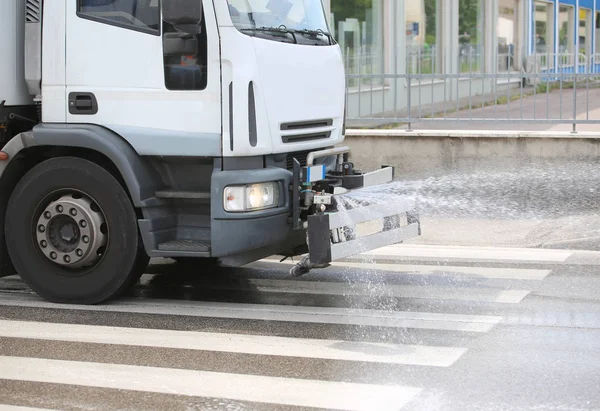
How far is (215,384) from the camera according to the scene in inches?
225

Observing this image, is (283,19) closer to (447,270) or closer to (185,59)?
(185,59)

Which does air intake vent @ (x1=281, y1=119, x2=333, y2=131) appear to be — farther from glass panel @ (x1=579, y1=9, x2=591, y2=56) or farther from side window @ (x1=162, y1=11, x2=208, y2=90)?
glass panel @ (x1=579, y1=9, x2=591, y2=56)

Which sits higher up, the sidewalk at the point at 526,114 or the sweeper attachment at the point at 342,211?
the sidewalk at the point at 526,114

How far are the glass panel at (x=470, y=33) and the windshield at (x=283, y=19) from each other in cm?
1577

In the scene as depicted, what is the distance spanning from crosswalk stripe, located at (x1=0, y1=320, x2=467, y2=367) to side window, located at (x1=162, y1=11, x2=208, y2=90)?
169cm

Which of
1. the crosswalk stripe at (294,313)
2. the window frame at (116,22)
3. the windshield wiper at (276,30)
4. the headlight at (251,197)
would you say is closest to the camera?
the crosswalk stripe at (294,313)

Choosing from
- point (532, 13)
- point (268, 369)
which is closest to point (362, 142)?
point (268, 369)

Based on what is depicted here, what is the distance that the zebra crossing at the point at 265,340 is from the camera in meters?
5.55

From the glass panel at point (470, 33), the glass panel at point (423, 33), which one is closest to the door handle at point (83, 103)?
the glass panel at point (423, 33)

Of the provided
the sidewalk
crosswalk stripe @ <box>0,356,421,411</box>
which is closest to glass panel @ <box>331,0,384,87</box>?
the sidewalk

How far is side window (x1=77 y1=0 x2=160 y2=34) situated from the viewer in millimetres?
7359

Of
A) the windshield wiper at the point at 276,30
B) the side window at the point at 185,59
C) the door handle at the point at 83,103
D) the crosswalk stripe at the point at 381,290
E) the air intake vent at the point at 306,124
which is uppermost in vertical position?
the windshield wiper at the point at 276,30

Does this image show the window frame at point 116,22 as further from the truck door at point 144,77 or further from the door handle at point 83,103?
the door handle at point 83,103

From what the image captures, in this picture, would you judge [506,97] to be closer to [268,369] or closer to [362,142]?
[362,142]
